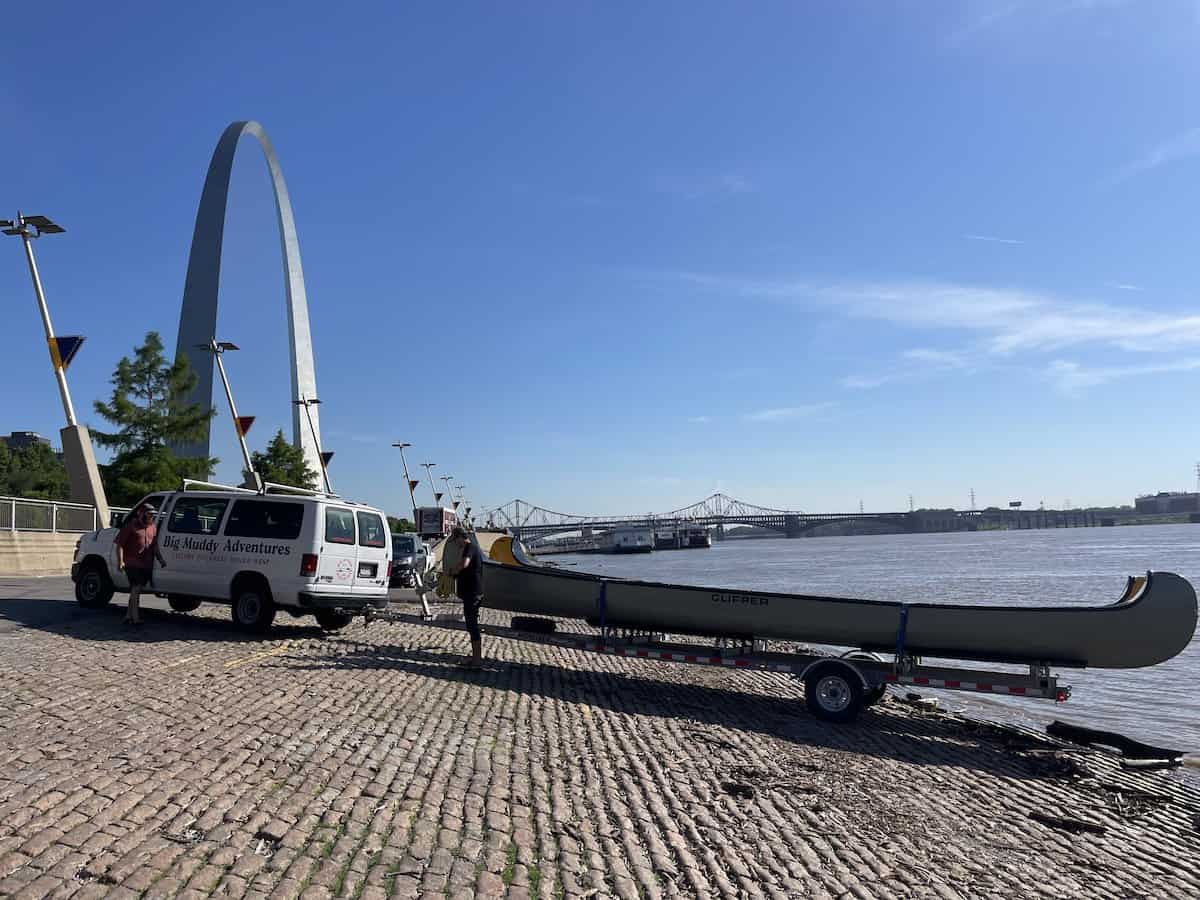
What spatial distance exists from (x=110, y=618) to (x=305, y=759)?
7.98 meters

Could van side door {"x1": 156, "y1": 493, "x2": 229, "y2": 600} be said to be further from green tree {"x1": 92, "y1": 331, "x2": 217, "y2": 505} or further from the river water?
green tree {"x1": 92, "y1": 331, "x2": 217, "y2": 505}

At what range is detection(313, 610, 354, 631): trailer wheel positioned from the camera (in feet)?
43.8

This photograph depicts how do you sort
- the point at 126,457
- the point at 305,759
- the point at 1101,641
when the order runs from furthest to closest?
the point at 126,457 < the point at 1101,641 < the point at 305,759

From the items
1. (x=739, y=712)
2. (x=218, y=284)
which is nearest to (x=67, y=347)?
(x=739, y=712)

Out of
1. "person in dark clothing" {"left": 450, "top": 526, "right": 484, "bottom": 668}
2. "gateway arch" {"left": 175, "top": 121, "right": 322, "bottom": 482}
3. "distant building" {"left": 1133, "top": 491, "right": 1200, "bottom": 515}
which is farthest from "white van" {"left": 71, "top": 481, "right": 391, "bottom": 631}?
"distant building" {"left": 1133, "top": 491, "right": 1200, "bottom": 515}

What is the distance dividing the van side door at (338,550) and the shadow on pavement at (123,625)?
1.03 meters

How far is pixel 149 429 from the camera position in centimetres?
3703

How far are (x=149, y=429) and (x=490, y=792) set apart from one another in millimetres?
35324

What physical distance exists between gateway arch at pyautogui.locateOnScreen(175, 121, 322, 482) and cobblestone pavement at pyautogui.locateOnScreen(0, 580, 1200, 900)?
47.4 m

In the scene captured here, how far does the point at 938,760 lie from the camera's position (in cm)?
983

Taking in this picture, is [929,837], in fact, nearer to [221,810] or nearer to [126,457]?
[221,810]

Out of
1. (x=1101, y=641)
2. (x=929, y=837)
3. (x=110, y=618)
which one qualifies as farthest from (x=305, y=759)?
(x=1101, y=641)

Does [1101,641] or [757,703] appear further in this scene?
[757,703]

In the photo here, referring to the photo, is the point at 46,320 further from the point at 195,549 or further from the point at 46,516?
the point at 195,549
